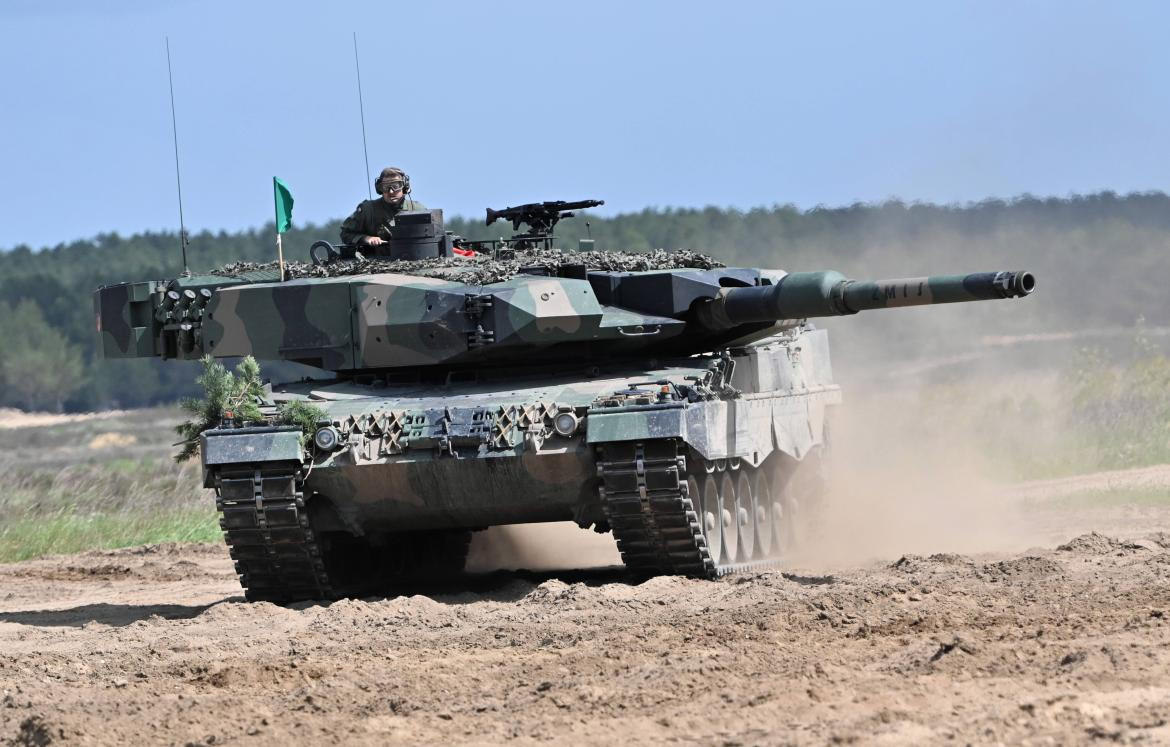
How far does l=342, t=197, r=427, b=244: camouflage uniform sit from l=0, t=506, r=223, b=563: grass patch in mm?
6029

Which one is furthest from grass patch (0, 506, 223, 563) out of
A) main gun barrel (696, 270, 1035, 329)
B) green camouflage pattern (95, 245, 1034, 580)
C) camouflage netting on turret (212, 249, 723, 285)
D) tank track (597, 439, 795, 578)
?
tank track (597, 439, 795, 578)

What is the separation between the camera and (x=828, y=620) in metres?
11.1

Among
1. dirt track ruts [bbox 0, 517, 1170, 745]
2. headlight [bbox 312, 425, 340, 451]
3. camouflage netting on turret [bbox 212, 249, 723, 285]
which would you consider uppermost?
camouflage netting on turret [bbox 212, 249, 723, 285]

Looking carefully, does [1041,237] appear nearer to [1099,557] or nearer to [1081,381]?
[1081,381]

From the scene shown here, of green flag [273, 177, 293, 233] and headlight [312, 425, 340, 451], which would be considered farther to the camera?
green flag [273, 177, 293, 233]

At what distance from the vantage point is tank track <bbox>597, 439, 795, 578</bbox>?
13273mm

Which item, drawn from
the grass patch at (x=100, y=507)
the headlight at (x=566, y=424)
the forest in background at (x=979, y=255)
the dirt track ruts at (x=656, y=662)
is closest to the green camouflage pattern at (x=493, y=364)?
the headlight at (x=566, y=424)

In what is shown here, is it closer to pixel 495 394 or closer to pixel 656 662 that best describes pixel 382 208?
pixel 495 394

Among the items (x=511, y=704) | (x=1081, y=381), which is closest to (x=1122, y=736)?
(x=511, y=704)

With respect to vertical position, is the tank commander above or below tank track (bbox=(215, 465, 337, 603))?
above

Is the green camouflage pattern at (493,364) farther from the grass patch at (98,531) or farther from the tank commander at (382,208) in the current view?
the grass patch at (98,531)

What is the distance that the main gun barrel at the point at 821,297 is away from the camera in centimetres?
1449

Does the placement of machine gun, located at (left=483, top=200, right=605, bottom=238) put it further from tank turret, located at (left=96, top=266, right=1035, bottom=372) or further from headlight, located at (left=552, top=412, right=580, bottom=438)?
headlight, located at (left=552, top=412, right=580, bottom=438)

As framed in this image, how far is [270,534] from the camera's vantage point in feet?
45.4
